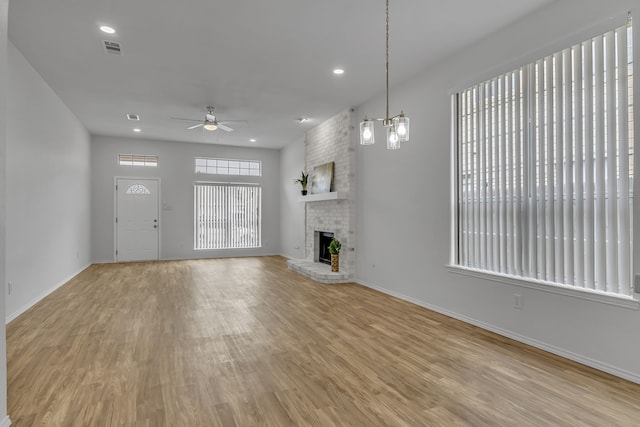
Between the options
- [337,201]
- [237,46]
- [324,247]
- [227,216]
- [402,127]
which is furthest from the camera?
[227,216]

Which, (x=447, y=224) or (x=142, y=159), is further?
(x=142, y=159)

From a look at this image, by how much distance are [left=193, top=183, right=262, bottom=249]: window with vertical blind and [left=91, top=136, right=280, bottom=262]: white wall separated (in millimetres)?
171

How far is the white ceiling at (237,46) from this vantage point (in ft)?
10.4

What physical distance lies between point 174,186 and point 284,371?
7653 millimetres

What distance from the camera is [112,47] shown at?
12.8 feet

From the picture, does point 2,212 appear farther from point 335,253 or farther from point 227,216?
point 227,216

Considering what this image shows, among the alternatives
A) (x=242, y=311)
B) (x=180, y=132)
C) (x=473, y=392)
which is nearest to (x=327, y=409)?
(x=473, y=392)

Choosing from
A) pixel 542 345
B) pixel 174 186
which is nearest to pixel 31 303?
pixel 174 186

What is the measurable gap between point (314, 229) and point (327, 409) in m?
5.56

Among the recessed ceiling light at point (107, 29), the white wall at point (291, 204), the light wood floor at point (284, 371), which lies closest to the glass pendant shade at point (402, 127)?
the light wood floor at point (284, 371)

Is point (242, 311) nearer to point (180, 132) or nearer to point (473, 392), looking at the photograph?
point (473, 392)

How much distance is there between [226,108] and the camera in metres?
6.20

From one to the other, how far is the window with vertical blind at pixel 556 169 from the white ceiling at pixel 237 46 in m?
0.74

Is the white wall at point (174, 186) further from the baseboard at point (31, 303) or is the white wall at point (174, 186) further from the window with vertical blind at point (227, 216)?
the baseboard at point (31, 303)
